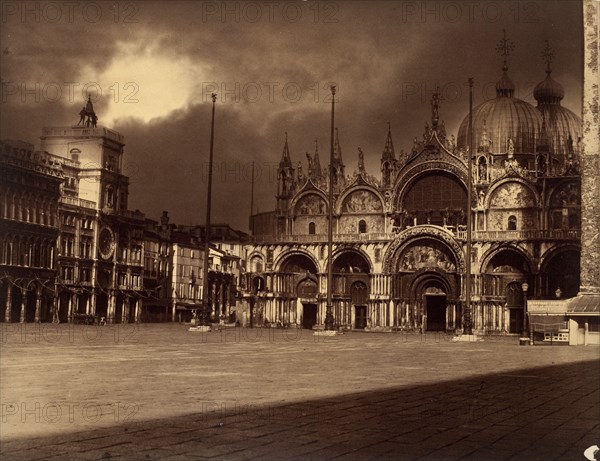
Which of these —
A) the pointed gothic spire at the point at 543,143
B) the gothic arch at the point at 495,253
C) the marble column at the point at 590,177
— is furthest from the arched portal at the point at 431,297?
the marble column at the point at 590,177

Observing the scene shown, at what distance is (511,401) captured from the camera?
11.1m

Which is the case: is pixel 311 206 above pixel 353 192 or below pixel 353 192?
below

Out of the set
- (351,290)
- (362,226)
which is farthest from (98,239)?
(362,226)

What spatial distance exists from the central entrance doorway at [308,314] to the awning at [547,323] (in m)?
24.7

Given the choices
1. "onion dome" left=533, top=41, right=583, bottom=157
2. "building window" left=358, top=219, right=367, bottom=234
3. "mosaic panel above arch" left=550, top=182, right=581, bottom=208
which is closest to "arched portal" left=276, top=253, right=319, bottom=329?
"building window" left=358, top=219, right=367, bottom=234

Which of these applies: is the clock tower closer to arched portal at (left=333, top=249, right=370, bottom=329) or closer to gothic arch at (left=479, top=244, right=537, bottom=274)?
arched portal at (left=333, top=249, right=370, bottom=329)

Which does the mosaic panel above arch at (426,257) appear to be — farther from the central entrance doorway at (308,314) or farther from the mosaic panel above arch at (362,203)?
the central entrance doorway at (308,314)

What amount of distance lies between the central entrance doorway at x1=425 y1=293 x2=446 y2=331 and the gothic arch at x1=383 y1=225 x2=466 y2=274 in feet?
10.2

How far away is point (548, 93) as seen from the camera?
66.0 metres

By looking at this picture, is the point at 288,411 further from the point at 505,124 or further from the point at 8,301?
the point at 505,124

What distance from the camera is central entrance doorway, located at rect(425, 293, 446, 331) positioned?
53.0 m

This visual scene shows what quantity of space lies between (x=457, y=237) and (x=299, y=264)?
1197 centimetres

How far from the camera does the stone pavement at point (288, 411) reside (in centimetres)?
730

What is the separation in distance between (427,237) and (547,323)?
19868 millimetres
